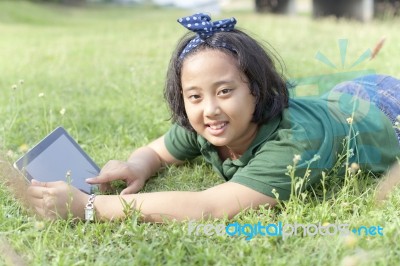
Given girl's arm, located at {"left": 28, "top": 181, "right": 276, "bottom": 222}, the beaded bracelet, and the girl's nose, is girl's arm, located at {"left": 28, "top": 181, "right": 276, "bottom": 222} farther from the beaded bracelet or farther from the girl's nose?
the girl's nose

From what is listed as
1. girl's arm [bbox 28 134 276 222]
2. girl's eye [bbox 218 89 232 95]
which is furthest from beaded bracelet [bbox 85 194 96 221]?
girl's eye [bbox 218 89 232 95]

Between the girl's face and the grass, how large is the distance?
299 millimetres

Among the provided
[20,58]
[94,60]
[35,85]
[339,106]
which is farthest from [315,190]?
[20,58]

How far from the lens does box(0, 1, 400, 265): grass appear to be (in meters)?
1.53

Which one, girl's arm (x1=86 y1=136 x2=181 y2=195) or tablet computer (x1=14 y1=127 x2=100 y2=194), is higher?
tablet computer (x1=14 y1=127 x2=100 y2=194)

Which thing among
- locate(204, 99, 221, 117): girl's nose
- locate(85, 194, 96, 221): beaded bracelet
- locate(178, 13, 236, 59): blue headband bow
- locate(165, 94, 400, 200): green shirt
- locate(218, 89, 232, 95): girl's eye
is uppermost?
locate(178, 13, 236, 59): blue headband bow

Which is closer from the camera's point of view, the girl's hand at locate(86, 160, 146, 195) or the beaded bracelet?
the beaded bracelet

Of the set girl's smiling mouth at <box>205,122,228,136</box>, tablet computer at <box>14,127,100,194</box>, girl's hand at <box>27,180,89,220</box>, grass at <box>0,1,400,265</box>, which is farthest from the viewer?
tablet computer at <box>14,127,100,194</box>

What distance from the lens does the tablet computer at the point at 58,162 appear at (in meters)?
2.03

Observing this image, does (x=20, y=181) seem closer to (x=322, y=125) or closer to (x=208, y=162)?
(x=208, y=162)

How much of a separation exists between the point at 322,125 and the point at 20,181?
1.03 m

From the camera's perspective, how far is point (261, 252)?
5.09 feet

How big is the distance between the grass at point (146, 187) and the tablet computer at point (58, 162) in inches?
4.1

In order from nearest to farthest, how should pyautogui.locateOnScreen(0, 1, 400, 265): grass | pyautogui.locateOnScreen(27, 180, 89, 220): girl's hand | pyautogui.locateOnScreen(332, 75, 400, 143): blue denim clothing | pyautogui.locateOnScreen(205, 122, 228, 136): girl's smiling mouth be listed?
pyautogui.locateOnScreen(0, 1, 400, 265): grass, pyautogui.locateOnScreen(27, 180, 89, 220): girl's hand, pyautogui.locateOnScreen(205, 122, 228, 136): girl's smiling mouth, pyautogui.locateOnScreen(332, 75, 400, 143): blue denim clothing
